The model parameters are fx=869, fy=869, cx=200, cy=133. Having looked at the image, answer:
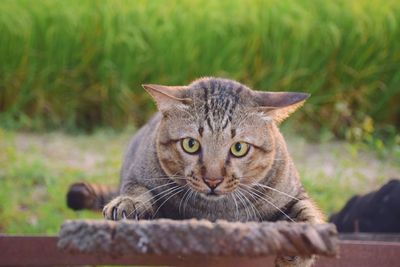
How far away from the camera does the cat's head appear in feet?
8.30

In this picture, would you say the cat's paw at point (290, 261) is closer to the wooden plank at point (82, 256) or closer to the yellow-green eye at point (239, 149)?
the wooden plank at point (82, 256)

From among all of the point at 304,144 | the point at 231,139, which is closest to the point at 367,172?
the point at 304,144

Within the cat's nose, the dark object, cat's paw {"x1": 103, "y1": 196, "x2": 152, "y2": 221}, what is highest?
the cat's nose

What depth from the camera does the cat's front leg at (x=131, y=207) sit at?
2465 mm

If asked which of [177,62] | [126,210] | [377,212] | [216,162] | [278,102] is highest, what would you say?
[177,62]

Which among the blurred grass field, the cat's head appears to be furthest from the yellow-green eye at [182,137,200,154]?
the blurred grass field

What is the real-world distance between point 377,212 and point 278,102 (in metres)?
1.22

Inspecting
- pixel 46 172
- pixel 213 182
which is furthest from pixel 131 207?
pixel 46 172

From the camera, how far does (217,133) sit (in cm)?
252

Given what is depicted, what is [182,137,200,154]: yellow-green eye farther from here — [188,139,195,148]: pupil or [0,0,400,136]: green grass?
[0,0,400,136]: green grass

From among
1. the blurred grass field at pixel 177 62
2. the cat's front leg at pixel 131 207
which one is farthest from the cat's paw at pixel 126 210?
the blurred grass field at pixel 177 62

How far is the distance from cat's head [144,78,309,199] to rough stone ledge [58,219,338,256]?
0.93m

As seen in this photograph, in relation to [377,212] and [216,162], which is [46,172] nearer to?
[377,212]

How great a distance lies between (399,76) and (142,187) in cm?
478
